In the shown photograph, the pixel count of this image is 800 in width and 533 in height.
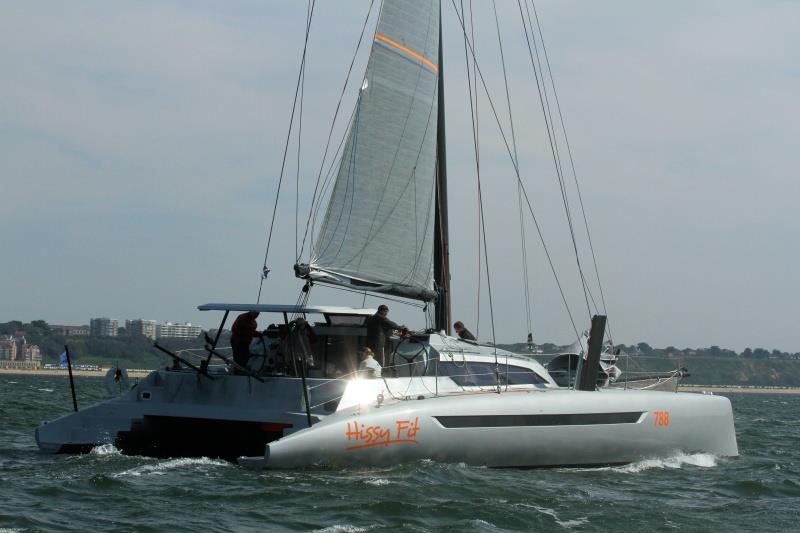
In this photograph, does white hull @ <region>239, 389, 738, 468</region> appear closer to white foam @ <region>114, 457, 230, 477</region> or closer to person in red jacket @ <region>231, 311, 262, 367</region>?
white foam @ <region>114, 457, 230, 477</region>

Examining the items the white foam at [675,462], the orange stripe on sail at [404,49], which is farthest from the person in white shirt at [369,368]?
the orange stripe on sail at [404,49]

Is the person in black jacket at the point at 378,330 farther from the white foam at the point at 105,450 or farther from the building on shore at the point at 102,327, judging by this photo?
the building on shore at the point at 102,327

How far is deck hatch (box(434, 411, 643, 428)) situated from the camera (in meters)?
11.7

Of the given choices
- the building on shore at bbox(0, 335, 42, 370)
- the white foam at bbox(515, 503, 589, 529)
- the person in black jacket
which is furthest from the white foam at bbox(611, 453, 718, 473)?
the building on shore at bbox(0, 335, 42, 370)

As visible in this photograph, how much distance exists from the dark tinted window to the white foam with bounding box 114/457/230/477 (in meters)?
2.73

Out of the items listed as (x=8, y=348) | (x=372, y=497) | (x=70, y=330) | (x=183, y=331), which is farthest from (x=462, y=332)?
(x=70, y=330)

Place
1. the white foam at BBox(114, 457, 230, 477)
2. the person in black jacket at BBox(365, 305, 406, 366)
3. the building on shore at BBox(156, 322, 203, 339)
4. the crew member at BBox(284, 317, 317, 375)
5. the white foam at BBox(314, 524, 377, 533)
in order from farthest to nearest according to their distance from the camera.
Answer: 1. the building on shore at BBox(156, 322, 203, 339)
2. the person in black jacket at BBox(365, 305, 406, 366)
3. the crew member at BBox(284, 317, 317, 375)
4. the white foam at BBox(114, 457, 230, 477)
5. the white foam at BBox(314, 524, 377, 533)

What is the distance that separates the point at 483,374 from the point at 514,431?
1.20 meters

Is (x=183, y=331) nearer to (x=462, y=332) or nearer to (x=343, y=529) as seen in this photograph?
(x=462, y=332)

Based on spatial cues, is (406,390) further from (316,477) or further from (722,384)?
(722,384)

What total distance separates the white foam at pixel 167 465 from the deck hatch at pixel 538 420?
2299mm

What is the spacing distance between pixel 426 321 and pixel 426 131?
2.44m

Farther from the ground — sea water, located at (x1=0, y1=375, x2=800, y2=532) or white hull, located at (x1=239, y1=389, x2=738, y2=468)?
white hull, located at (x1=239, y1=389, x2=738, y2=468)

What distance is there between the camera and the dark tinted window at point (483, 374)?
13.0 m
